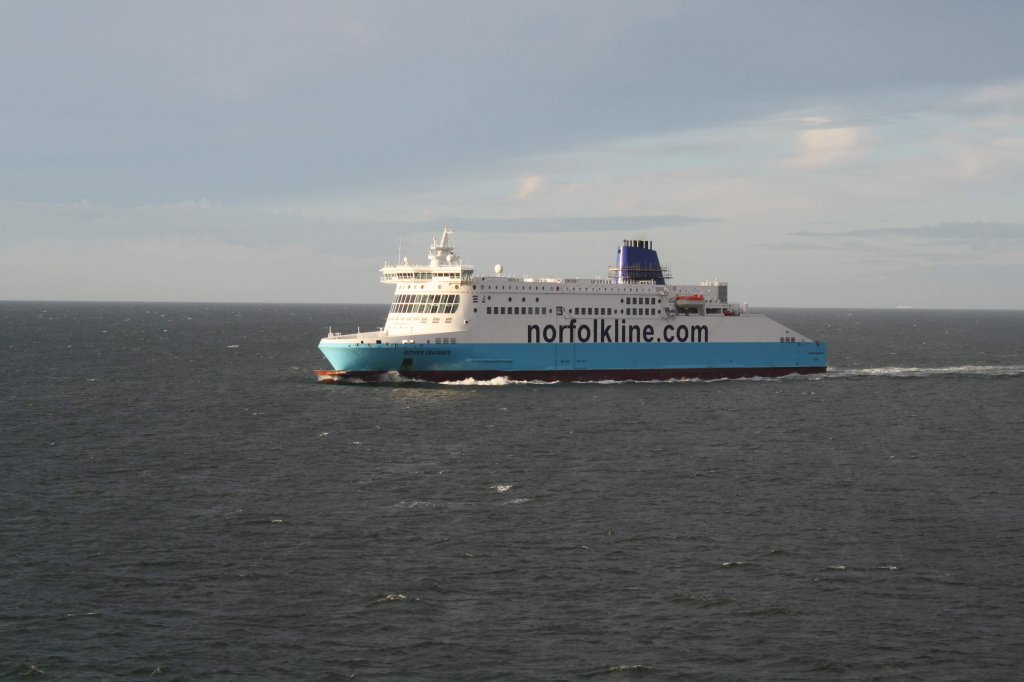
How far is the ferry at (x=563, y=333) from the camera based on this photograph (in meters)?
68.2

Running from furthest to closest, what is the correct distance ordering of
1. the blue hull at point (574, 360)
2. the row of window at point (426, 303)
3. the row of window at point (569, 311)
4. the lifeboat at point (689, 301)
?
the lifeboat at point (689, 301)
the row of window at point (569, 311)
the row of window at point (426, 303)
the blue hull at point (574, 360)

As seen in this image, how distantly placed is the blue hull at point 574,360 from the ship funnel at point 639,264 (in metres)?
6.63

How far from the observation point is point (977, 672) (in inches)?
816

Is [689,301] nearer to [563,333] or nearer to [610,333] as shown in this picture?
[610,333]

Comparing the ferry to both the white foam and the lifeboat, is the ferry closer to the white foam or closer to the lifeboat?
the lifeboat

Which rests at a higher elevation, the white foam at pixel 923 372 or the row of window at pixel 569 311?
the row of window at pixel 569 311

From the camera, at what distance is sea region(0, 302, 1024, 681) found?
21.7 meters

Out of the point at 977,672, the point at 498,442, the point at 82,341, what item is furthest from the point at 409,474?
the point at 82,341

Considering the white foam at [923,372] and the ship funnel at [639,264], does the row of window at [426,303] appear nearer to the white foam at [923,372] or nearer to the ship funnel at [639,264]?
the ship funnel at [639,264]

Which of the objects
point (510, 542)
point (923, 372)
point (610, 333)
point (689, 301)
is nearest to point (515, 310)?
point (610, 333)

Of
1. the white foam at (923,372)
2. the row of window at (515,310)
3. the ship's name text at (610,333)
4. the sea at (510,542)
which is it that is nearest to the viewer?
the sea at (510,542)

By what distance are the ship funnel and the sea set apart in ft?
67.2

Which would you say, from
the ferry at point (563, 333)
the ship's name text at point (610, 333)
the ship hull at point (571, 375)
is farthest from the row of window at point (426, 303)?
the ship's name text at point (610, 333)

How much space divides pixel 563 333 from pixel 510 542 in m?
42.6
